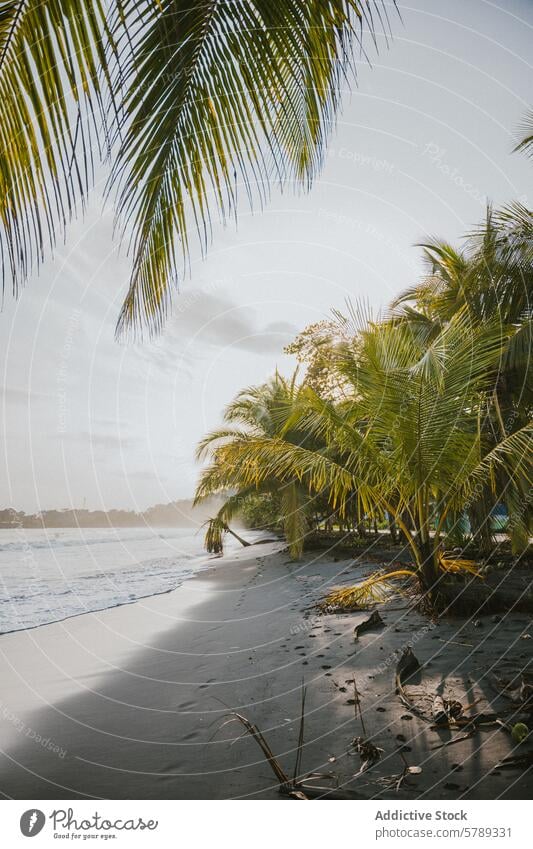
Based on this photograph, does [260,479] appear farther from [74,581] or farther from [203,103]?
[203,103]

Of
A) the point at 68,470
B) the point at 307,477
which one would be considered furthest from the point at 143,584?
the point at 68,470

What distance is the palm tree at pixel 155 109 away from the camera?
1298mm

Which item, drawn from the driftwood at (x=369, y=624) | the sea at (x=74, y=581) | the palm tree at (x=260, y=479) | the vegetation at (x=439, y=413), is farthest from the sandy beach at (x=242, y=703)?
the palm tree at (x=260, y=479)

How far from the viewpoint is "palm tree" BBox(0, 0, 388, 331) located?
130cm

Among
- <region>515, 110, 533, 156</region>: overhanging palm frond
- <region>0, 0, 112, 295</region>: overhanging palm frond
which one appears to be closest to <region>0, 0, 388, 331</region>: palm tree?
<region>0, 0, 112, 295</region>: overhanging palm frond

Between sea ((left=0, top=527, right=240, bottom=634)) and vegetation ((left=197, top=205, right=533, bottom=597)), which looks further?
sea ((left=0, top=527, right=240, bottom=634))

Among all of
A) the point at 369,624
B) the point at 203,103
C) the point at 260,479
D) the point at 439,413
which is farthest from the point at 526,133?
the point at 260,479

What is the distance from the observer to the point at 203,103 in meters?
1.59

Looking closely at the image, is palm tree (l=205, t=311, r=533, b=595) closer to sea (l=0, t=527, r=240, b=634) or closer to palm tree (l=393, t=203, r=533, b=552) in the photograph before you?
palm tree (l=393, t=203, r=533, b=552)

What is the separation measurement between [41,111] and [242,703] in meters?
3.21

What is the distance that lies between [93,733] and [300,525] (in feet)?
26.8

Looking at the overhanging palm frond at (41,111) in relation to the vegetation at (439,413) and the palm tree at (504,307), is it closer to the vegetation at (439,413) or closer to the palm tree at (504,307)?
the vegetation at (439,413)

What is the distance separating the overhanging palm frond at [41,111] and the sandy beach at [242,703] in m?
2.35
